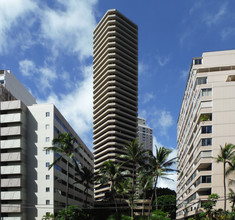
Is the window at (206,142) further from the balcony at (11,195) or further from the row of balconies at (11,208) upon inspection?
the row of balconies at (11,208)

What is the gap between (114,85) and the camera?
128m

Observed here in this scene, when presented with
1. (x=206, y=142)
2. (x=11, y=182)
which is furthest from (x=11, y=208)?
(x=206, y=142)

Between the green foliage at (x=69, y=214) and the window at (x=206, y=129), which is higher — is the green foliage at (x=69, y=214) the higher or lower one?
the lower one

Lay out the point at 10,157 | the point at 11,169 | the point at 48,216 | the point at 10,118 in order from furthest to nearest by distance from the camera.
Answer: the point at 10,118 < the point at 10,157 < the point at 11,169 < the point at 48,216

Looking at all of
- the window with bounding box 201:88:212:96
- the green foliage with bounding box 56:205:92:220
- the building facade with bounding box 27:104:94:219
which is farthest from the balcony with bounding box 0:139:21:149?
the window with bounding box 201:88:212:96

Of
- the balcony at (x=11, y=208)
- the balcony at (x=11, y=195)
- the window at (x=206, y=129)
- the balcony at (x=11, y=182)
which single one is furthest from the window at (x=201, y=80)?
the balcony at (x=11, y=208)

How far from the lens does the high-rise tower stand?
12200 centimetres

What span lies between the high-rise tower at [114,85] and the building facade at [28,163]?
58.7 m

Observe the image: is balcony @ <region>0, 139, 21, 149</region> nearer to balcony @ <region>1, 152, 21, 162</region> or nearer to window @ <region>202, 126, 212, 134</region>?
balcony @ <region>1, 152, 21, 162</region>

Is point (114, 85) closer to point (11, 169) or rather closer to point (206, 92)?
point (206, 92)

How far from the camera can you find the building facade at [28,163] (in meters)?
55.6

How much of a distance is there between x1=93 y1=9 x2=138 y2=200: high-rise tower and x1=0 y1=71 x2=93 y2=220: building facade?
2310 inches

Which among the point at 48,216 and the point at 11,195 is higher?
the point at 11,195

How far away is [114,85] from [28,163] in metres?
73.7
